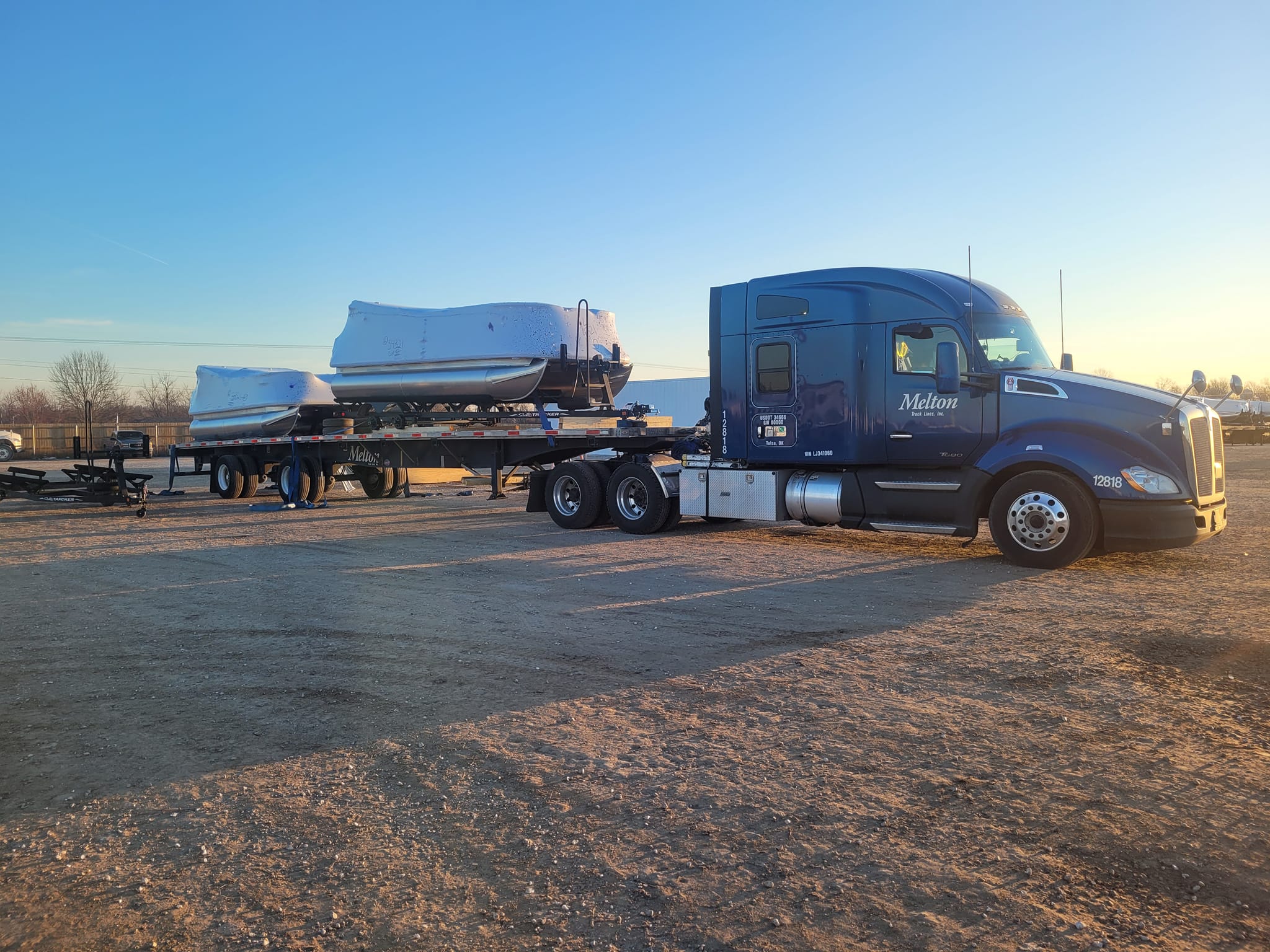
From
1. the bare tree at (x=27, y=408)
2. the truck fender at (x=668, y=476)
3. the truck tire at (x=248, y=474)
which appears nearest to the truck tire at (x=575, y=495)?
the truck fender at (x=668, y=476)

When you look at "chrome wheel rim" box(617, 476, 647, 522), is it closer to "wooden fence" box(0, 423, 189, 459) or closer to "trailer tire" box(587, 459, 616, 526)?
"trailer tire" box(587, 459, 616, 526)

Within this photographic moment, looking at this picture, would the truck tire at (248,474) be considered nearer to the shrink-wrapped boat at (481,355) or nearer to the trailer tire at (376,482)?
the trailer tire at (376,482)

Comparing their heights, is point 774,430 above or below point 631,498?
above

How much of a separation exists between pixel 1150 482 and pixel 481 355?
9.96 meters

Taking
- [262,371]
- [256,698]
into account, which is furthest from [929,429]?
[262,371]

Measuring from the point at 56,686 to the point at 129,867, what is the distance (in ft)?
9.06

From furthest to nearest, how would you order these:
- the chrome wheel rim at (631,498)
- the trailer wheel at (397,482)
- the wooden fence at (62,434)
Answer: the wooden fence at (62,434) < the trailer wheel at (397,482) < the chrome wheel rim at (631,498)

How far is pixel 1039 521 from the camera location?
9.45 metres

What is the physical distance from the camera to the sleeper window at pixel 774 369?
1159 centimetres

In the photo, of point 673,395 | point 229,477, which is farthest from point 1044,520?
point 673,395

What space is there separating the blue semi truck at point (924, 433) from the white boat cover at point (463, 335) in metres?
3.03

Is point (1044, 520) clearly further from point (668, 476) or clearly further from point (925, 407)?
point (668, 476)

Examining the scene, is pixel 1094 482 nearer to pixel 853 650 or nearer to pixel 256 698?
pixel 853 650

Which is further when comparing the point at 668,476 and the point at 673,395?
the point at 673,395
